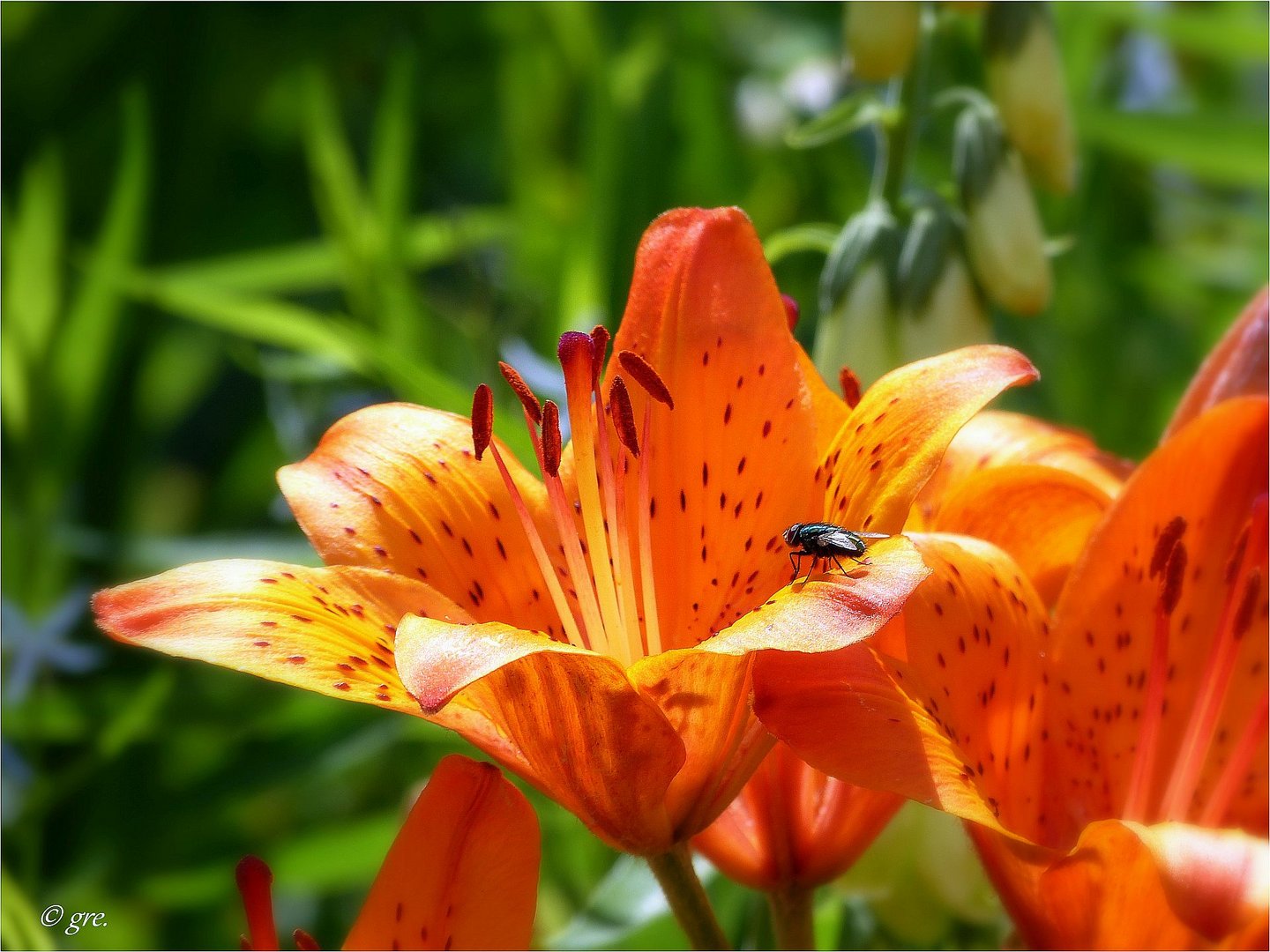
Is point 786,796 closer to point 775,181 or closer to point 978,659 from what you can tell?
point 978,659

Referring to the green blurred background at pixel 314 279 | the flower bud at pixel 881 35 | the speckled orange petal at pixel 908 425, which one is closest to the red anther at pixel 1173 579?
the speckled orange petal at pixel 908 425

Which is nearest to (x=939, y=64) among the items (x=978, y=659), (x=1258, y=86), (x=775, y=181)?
(x=775, y=181)

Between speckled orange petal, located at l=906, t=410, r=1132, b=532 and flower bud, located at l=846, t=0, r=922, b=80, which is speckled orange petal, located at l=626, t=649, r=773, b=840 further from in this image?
flower bud, located at l=846, t=0, r=922, b=80

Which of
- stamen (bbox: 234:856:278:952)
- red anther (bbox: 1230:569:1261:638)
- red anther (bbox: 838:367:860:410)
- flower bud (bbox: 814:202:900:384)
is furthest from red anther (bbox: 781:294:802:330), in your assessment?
stamen (bbox: 234:856:278:952)

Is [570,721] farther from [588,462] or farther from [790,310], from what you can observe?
[790,310]

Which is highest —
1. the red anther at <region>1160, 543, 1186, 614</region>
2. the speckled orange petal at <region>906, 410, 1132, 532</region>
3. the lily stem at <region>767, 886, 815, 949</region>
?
the speckled orange petal at <region>906, 410, 1132, 532</region>

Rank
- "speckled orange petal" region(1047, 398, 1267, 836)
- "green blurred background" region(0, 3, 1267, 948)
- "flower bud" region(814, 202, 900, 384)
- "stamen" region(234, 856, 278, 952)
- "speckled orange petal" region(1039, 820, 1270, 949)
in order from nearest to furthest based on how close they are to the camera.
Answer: "speckled orange petal" region(1039, 820, 1270, 949) < "stamen" region(234, 856, 278, 952) < "speckled orange petal" region(1047, 398, 1267, 836) < "flower bud" region(814, 202, 900, 384) < "green blurred background" region(0, 3, 1267, 948)

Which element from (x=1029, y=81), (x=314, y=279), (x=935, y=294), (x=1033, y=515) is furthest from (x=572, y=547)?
(x=314, y=279)

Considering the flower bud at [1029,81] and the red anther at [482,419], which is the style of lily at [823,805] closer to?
the red anther at [482,419]
